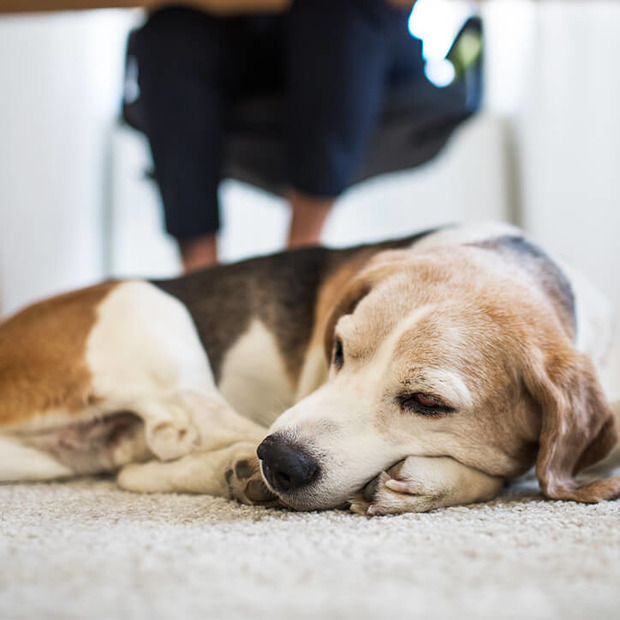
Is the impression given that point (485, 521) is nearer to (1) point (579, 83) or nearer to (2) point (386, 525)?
(2) point (386, 525)

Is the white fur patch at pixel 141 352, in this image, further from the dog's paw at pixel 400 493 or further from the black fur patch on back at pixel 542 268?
the black fur patch on back at pixel 542 268

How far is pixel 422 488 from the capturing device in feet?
4.70

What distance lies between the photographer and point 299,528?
125 cm

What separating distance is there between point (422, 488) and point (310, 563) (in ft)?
1.58

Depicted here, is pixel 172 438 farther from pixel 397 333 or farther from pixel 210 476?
pixel 397 333

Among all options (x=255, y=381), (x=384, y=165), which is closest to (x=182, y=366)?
(x=255, y=381)

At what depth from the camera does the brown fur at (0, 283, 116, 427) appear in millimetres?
1854

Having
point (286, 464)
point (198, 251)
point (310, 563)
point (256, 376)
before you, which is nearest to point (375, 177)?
point (198, 251)

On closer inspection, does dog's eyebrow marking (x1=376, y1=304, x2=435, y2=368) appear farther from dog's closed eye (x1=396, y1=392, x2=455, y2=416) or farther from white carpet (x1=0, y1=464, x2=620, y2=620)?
white carpet (x1=0, y1=464, x2=620, y2=620)

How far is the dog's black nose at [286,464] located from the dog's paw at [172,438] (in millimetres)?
401

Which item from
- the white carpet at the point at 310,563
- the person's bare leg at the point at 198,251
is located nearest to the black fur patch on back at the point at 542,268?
the white carpet at the point at 310,563

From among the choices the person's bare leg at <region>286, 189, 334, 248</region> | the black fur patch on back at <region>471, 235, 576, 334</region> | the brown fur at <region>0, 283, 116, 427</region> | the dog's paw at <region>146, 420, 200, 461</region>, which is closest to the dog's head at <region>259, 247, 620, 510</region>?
the black fur patch on back at <region>471, 235, 576, 334</region>

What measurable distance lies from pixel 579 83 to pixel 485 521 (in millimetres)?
3473

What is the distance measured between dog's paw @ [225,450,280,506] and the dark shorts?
1568 mm
